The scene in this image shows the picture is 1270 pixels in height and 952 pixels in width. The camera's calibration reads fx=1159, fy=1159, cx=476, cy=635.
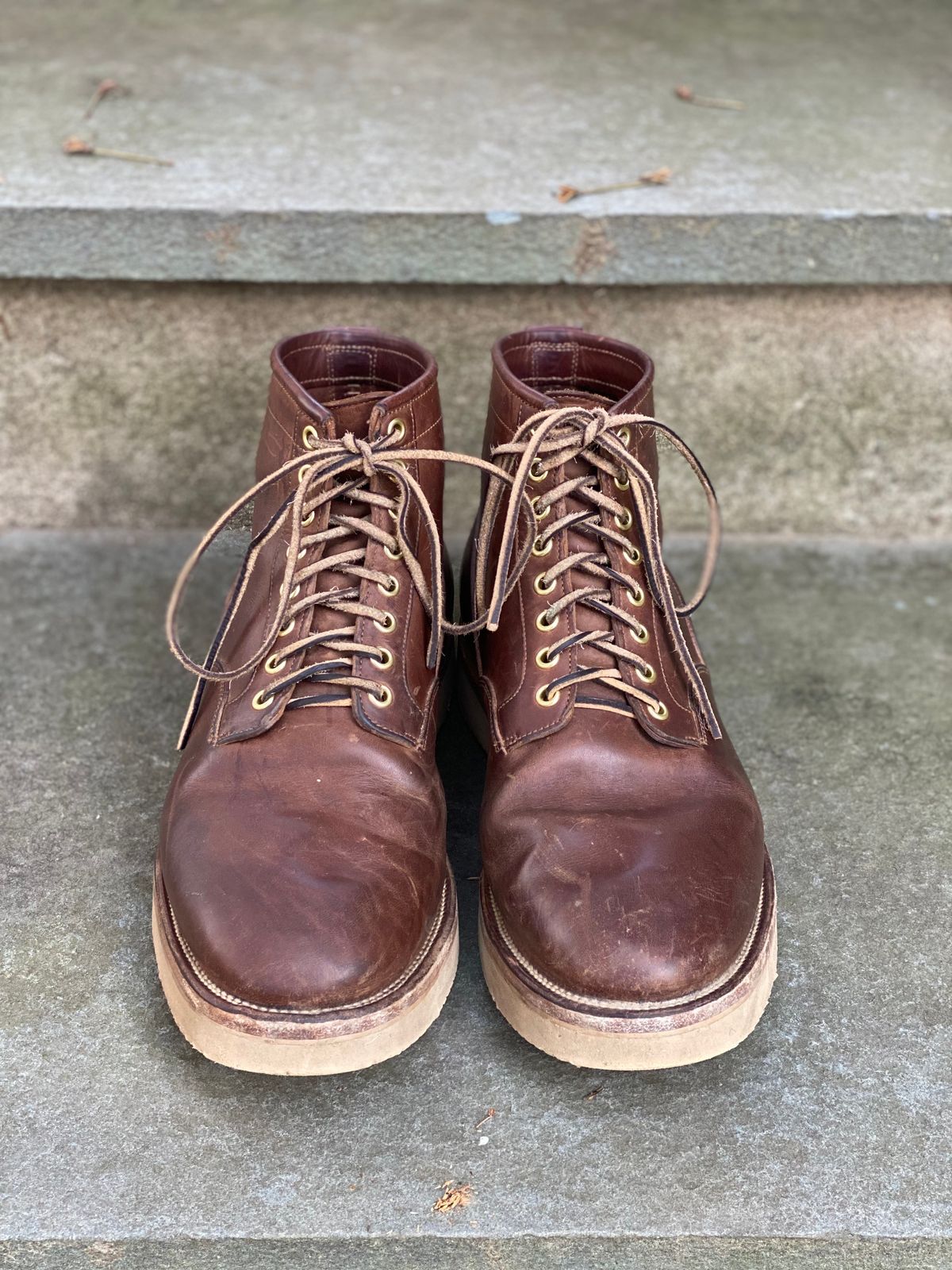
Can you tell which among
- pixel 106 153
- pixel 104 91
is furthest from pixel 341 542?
pixel 104 91

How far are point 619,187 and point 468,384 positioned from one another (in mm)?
375

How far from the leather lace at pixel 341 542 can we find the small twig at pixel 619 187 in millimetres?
641

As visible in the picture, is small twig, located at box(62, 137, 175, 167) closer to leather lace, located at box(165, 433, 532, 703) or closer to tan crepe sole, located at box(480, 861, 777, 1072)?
leather lace, located at box(165, 433, 532, 703)

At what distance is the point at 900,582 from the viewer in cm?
193

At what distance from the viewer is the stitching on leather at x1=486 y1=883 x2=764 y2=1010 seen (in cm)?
105

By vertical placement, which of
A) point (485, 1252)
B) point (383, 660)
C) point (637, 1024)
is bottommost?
point (485, 1252)

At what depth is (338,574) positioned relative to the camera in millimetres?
1288

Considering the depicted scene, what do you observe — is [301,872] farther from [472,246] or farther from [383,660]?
[472,246]

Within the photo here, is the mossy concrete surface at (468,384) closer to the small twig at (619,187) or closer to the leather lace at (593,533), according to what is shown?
the small twig at (619,187)

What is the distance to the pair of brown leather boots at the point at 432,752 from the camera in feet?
3.48

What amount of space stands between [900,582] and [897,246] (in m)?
0.54

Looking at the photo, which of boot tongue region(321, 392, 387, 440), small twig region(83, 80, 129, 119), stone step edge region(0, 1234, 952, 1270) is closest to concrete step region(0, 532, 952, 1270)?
stone step edge region(0, 1234, 952, 1270)

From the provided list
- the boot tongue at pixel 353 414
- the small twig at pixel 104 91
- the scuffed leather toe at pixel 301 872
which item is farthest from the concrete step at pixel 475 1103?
the small twig at pixel 104 91

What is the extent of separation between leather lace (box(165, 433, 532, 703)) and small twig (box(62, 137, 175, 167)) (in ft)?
2.61
